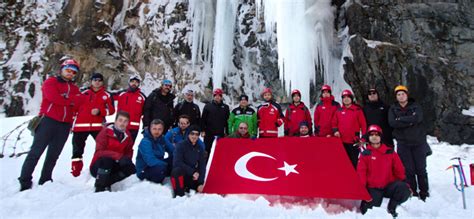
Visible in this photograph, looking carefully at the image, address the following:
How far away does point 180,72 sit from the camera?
1359 cm

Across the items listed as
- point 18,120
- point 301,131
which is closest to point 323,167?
point 301,131

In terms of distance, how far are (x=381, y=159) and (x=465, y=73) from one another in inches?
291

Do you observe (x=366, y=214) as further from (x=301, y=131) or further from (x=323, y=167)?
(x=301, y=131)

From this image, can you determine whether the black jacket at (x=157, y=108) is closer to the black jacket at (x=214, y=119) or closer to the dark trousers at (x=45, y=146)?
the black jacket at (x=214, y=119)

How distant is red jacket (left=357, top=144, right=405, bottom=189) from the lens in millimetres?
3445

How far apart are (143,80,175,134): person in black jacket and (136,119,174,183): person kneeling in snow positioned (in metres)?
1.21

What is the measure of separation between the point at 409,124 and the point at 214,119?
304cm

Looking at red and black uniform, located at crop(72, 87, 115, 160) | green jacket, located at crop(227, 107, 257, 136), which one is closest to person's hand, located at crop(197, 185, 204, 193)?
green jacket, located at crop(227, 107, 257, 136)

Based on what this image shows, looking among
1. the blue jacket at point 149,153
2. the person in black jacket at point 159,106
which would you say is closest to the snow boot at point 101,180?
the blue jacket at point 149,153

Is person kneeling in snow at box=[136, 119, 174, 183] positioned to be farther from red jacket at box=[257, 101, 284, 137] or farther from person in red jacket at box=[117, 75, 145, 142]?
red jacket at box=[257, 101, 284, 137]

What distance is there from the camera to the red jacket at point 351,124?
4.66 metres

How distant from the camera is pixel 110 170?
3.55 metres

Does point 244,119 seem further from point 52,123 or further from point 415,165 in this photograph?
point 52,123

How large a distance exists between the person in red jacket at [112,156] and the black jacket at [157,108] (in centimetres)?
127
